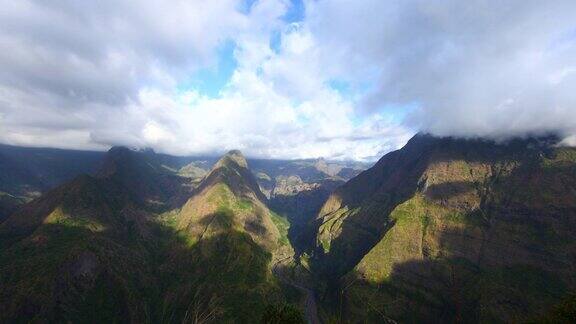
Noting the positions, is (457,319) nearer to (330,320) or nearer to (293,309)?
(330,320)

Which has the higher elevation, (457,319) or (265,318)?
(457,319)

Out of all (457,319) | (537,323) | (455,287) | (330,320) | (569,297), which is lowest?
(537,323)

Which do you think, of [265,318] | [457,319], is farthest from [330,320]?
[265,318]

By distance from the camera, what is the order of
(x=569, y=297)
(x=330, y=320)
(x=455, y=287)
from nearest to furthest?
(x=455, y=287), (x=330, y=320), (x=569, y=297)

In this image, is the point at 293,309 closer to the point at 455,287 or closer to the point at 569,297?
the point at 569,297

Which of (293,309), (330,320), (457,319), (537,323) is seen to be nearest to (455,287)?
(457,319)

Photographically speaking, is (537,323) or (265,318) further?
(265,318)

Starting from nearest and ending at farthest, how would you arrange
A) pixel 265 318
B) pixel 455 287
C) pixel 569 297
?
pixel 455 287 < pixel 569 297 < pixel 265 318

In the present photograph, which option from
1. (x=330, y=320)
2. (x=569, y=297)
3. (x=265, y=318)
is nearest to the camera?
(x=330, y=320)

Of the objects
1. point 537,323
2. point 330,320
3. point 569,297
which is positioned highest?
point 330,320

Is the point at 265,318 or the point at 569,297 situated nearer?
the point at 569,297
